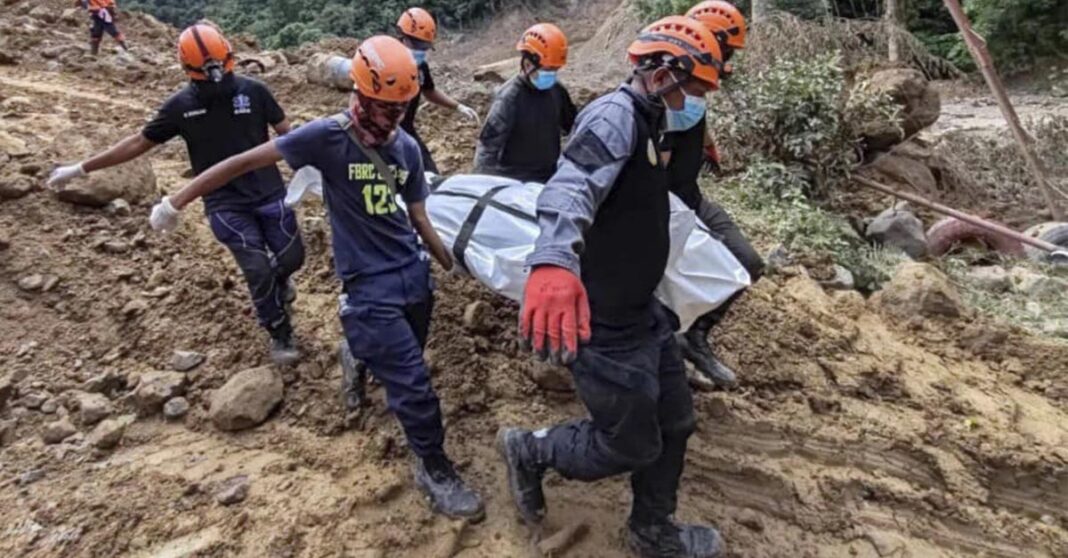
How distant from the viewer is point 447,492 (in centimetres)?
292

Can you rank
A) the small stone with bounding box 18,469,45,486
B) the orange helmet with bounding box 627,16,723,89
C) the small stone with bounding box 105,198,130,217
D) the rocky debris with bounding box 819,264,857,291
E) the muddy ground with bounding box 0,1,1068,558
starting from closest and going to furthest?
the orange helmet with bounding box 627,16,723,89 → the muddy ground with bounding box 0,1,1068,558 → the small stone with bounding box 18,469,45,486 → the small stone with bounding box 105,198,130,217 → the rocky debris with bounding box 819,264,857,291

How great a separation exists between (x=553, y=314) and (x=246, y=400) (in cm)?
196

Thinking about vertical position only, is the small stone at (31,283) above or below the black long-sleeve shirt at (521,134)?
below

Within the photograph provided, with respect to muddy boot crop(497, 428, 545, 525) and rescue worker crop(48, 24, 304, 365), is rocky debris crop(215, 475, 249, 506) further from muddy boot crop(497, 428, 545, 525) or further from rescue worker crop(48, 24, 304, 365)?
muddy boot crop(497, 428, 545, 525)

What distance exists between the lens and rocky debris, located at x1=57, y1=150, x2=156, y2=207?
4.80 metres

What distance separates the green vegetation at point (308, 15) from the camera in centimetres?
2053

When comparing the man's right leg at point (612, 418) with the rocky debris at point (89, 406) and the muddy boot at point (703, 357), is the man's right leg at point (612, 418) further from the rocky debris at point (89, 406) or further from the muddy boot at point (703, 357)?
the rocky debris at point (89, 406)

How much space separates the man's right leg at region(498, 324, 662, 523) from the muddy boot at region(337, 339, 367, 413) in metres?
1.09

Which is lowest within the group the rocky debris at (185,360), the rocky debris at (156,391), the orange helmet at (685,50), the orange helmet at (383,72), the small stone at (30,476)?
the small stone at (30,476)

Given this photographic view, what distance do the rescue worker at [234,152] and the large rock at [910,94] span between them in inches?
221

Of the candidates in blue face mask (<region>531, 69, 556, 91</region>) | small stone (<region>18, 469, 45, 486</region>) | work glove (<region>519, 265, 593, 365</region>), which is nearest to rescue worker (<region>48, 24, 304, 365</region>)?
small stone (<region>18, 469, 45, 486</region>)

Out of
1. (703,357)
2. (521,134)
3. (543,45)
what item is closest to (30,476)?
(521,134)

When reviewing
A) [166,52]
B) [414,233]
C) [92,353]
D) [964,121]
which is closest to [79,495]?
[92,353]

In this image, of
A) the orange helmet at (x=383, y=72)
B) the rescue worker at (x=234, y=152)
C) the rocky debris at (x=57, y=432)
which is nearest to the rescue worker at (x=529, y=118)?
the rescue worker at (x=234, y=152)
